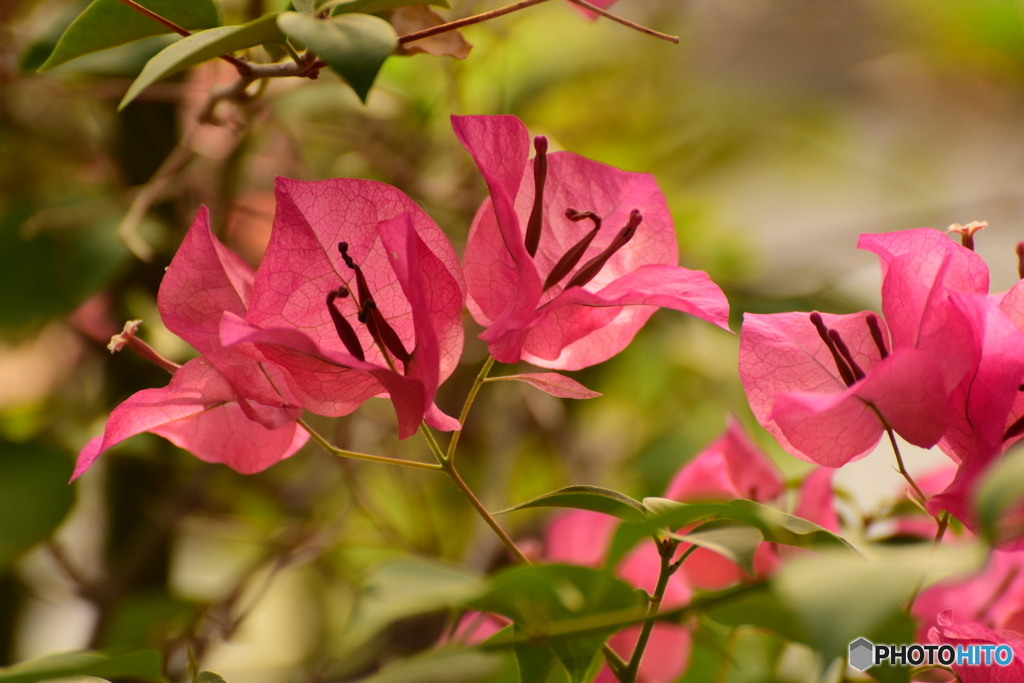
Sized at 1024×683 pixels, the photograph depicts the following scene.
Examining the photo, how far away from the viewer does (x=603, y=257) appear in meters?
0.32

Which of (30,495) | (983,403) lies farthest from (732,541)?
(30,495)

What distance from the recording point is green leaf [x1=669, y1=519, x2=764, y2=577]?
24cm

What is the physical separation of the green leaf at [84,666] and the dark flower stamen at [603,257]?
7.2 inches

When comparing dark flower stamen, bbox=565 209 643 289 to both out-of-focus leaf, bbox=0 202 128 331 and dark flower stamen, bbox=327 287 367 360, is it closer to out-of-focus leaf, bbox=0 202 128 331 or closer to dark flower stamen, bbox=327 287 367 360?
dark flower stamen, bbox=327 287 367 360

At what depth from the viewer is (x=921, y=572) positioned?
0.60ft

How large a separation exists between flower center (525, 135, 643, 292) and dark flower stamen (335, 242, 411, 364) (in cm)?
6

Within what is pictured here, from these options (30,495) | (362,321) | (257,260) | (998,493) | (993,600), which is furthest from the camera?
(257,260)

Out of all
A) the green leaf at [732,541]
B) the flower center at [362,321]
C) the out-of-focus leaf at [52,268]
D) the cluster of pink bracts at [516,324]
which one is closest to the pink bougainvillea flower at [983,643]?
the cluster of pink bracts at [516,324]

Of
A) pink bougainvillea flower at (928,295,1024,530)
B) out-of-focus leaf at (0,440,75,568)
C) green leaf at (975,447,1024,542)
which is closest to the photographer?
green leaf at (975,447,1024,542)

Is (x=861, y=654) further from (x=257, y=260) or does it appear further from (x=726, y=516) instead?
(x=257, y=260)

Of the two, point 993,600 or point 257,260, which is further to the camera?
point 257,260

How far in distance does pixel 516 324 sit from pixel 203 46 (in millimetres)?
127

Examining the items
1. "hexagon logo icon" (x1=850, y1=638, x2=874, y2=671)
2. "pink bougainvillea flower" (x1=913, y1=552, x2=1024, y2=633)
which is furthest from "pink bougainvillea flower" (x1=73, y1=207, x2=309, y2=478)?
"pink bougainvillea flower" (x1=913, y1=552, x2=1024, y2=633)

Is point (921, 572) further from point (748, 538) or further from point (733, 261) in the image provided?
point (733, 261)
